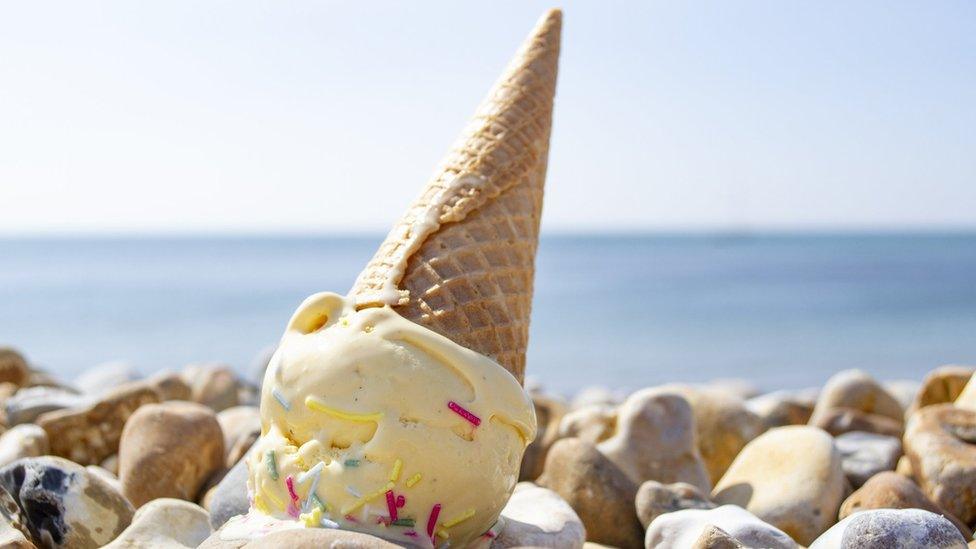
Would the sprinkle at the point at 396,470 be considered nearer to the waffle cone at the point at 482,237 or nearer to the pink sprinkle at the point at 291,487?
the pink sprinkle at the point at 291,487

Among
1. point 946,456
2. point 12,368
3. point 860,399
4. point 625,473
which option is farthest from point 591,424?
point 12,368

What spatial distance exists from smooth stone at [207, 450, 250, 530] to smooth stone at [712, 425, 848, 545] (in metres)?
2.47

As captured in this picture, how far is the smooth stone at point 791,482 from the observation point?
4.79 m

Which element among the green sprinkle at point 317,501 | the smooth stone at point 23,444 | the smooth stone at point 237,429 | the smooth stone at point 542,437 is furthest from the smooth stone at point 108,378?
the green sprinkle at point 317,501

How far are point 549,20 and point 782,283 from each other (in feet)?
138

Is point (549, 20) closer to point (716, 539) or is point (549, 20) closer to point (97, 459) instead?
point (716, 539)

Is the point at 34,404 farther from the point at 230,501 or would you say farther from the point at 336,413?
the point at 336,413

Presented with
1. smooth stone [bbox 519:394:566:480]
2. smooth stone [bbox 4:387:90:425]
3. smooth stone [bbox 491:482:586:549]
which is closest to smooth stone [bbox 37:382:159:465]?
smooth stone [bbox 4:387:90:425]

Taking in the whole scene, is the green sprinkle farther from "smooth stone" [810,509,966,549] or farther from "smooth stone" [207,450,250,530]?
"smooth stone" [810,509,966,549]

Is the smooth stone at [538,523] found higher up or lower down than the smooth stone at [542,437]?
higher up

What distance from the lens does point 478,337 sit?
339cm

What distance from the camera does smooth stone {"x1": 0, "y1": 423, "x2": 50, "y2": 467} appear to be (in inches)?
200

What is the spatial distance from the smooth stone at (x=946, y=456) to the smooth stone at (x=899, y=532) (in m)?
1.36

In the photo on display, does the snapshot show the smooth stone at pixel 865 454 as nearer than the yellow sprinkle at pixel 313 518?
No
